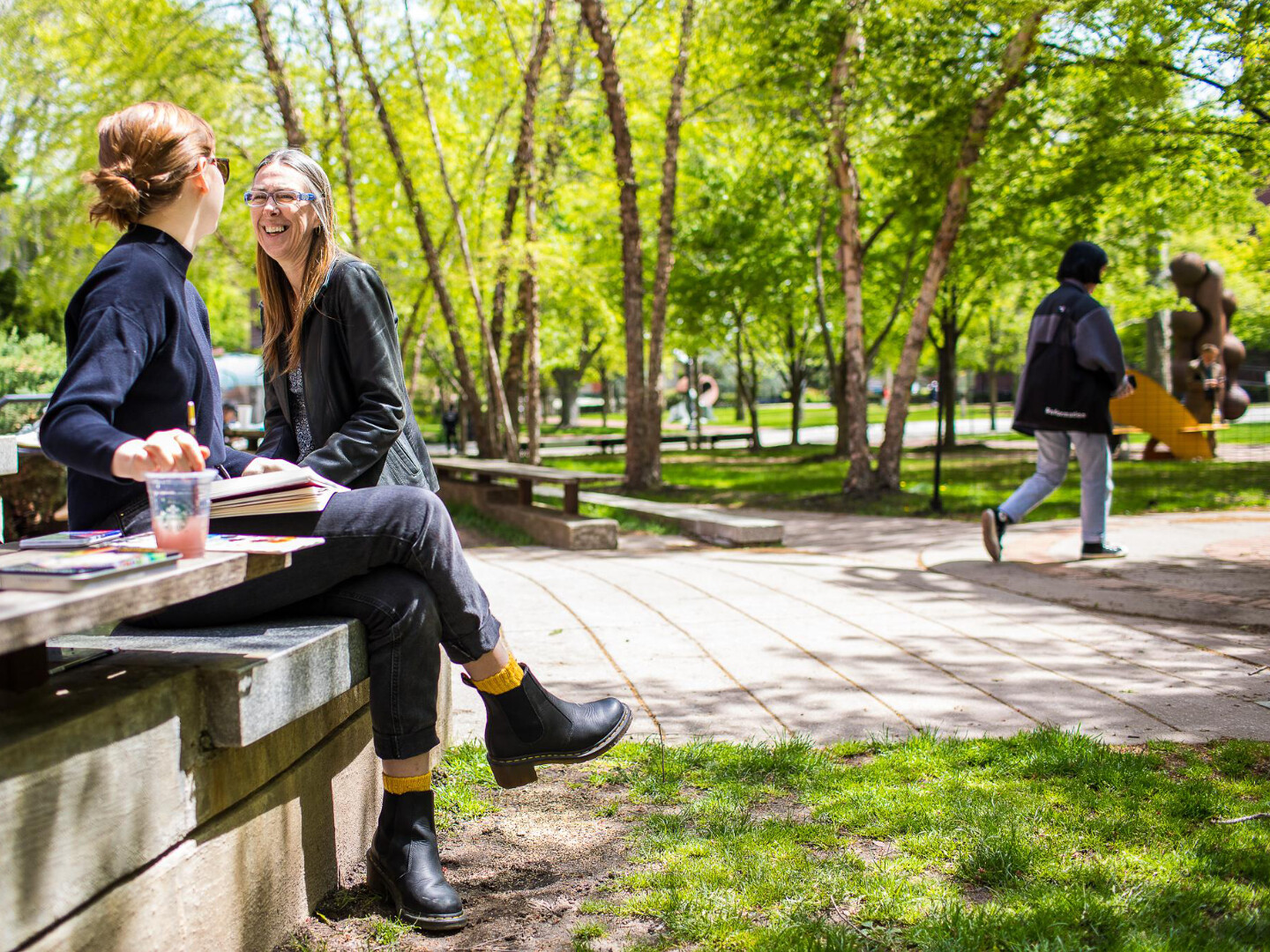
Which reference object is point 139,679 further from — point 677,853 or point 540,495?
point 540,495

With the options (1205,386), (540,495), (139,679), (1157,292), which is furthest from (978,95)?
(1157,292)

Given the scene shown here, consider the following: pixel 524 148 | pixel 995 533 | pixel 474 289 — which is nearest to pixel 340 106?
pixel 524 148

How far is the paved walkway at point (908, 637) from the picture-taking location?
4.28m

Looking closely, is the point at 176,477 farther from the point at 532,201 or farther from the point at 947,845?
the point at 532,201

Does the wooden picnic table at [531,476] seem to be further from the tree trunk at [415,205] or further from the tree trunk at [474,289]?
the tree trunk at [415,205]

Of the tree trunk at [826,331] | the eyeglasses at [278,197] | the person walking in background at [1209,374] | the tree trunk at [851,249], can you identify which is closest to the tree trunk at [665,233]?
the tree trunk at [851,249]

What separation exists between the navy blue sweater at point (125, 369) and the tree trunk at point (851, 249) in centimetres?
1047

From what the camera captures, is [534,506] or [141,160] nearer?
[141,160]

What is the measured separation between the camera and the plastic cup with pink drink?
2.16 metres

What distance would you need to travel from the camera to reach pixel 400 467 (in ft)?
10.7

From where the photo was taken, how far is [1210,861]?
2.81m

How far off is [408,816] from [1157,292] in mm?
23894

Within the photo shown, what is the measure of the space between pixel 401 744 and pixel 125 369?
3.57 feet

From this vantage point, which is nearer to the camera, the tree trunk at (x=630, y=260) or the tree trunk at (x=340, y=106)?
the tree trunk at (x=630, y=260)
